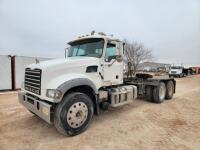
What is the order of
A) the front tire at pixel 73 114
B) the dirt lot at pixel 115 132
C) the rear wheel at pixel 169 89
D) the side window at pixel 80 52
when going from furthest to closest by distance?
the rear wheel at pixel 169 89 → the side window at pixel 80 52 → the front tire at pixel 73 114 → the dirt lot at pixel 115 132

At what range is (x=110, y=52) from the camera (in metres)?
5.14

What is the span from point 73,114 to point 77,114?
0.48ft

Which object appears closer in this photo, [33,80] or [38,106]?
[38,106]

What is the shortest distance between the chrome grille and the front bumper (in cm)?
23

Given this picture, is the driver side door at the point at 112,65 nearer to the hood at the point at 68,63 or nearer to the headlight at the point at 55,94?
the hood at the point at 68,63

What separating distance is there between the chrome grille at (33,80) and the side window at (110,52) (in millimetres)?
2069

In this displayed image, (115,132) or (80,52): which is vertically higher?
(80,52)

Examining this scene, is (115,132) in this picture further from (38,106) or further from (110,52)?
(110,52)

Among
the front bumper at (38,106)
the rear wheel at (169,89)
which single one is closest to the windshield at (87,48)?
the front bumper at (38,106)

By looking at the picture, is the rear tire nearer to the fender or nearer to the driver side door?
the driver side door

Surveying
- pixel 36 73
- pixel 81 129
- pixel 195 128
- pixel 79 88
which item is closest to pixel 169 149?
pixel 195 128

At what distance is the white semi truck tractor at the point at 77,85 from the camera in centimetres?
379

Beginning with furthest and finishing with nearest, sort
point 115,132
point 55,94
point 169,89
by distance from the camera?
point 169,89 < point 115,132 < point 55,94

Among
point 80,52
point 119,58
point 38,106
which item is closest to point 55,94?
point 38,106
